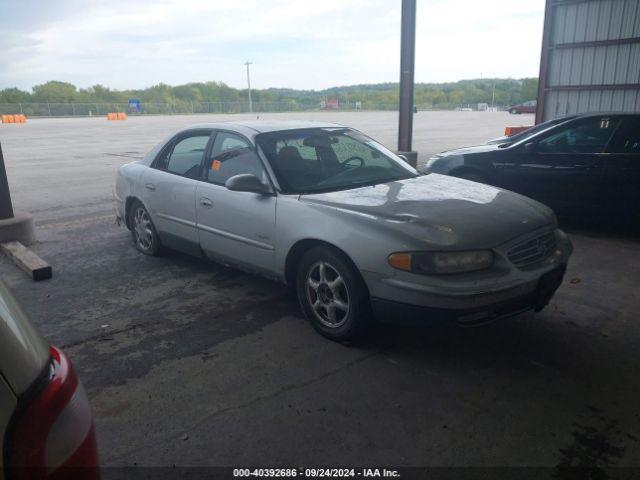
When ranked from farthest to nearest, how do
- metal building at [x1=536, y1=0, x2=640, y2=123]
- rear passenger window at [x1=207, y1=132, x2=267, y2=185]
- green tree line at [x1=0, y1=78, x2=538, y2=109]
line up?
1. green tree line at [x1=0, y1=78, x2=538, y2=109]
2. metal building at [x1=536, y1=0, x2=640, y2=123]
3. rear passenger window at [x1=207, y1=132, x2=267, y2=185]

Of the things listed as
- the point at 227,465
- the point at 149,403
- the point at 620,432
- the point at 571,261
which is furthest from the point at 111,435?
the point at 571,261

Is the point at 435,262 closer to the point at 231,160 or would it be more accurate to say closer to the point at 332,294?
the point at 332,294

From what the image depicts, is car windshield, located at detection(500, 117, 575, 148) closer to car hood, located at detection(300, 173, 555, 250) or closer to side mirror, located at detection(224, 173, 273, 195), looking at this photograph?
car hood, located at detection(300, 173, 555, 250)

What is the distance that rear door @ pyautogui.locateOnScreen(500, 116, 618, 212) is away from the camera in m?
6.43

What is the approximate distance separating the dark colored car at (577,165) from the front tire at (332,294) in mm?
4203

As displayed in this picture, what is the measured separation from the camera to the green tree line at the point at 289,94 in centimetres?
7650

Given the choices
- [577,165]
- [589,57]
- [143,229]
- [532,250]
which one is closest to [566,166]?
[577,165]

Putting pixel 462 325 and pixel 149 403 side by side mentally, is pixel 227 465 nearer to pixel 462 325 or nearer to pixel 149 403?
pixel 149 403

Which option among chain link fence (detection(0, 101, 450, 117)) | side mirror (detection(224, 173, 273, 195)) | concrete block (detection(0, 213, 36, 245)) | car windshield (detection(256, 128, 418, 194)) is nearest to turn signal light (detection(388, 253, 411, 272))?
car windshield (detection(256, 128, 418, 194))

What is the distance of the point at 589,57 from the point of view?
11570 millimetres

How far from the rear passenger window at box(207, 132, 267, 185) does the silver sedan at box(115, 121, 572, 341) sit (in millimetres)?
12

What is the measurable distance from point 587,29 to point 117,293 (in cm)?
1117

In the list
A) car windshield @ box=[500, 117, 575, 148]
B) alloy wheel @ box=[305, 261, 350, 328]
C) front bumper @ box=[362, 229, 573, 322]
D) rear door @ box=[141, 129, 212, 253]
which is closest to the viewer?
front bumper @ box=[362, 229, 573, 322]

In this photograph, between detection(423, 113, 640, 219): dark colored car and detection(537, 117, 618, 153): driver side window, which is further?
detection(537, 117, 618, 153): driver side window
